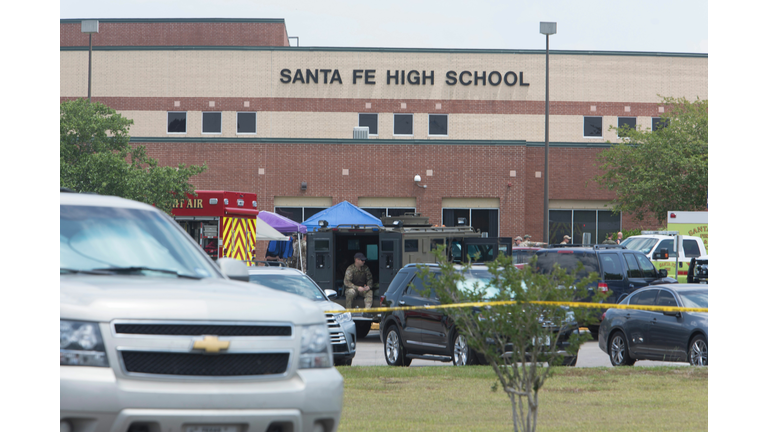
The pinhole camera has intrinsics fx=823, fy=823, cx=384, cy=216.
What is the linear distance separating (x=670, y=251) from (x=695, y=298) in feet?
38.0

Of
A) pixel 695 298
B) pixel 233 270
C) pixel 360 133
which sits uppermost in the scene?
pixel 360 133

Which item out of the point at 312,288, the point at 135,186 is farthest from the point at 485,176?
the point at 312,288

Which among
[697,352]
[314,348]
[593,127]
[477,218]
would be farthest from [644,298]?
[593,127]

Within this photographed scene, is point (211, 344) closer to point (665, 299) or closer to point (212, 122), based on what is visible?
point (665, 299)

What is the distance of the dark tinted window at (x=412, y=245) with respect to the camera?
19.7 metres

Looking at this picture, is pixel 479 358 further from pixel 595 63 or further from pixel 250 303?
pixel 595 63

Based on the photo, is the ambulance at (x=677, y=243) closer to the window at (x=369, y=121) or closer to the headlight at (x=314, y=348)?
the window at (x=369, y=121)

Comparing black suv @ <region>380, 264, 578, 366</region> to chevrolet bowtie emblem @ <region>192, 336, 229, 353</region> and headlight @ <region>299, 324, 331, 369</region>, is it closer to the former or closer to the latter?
headlight @ <region>299, 324, 331, 369</region>

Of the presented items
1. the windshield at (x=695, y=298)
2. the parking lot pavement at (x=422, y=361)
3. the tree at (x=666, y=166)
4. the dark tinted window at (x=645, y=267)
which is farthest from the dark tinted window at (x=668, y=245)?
the windshield at (x=695, y=298)

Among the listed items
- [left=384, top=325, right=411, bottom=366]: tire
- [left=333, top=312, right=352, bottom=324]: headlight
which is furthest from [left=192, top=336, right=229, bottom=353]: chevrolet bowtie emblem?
[left=384, top=325, right=411, bottom=366]: tire

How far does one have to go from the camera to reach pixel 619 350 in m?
14.8

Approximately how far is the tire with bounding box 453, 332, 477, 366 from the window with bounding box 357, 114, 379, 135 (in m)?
28.3

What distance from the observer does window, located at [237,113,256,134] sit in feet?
133

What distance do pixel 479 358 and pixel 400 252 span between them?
255 inches
